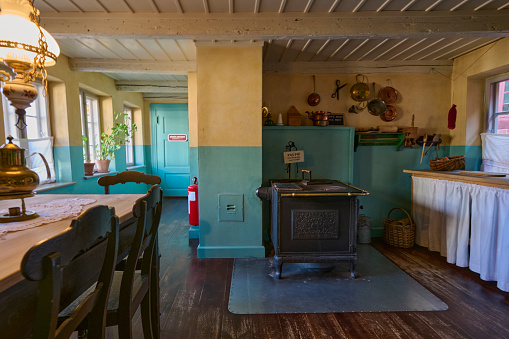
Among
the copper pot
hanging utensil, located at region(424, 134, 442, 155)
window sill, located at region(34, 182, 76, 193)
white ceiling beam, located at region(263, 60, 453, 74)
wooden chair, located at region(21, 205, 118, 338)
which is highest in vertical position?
white ceiling beam, located at region(263, 60, 453, 74)

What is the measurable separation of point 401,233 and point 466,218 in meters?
0.85

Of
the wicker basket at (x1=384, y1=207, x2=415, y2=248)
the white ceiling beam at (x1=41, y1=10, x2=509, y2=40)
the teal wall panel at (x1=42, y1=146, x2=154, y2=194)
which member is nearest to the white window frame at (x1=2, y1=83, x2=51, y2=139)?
the teal wall panel at (x1=42, y1=146, x2=154, y2=194)

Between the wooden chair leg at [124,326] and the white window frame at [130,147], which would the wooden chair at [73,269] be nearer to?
the wooden chair leg at [124,326]

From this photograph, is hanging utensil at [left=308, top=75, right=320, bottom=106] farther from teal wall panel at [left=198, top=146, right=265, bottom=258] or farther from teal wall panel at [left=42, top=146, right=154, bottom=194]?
teal wall panel at [left=42, top=146, right=154, bottom=194]

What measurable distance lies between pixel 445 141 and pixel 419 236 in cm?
160

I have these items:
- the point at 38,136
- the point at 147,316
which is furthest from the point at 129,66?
the point at 147,316

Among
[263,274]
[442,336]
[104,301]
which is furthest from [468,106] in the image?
[104,301]

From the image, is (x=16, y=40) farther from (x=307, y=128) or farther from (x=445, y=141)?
(x=445, y=141)

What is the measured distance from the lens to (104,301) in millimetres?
A: 972

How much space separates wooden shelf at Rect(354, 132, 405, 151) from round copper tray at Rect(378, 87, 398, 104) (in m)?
0.54

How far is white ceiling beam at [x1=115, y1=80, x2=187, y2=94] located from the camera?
5.38 m

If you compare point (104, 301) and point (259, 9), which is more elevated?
point (259, 9)

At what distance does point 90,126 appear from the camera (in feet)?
16.2

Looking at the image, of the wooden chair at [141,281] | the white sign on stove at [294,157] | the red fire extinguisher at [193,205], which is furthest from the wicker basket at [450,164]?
the wooden chair at [141,281]
